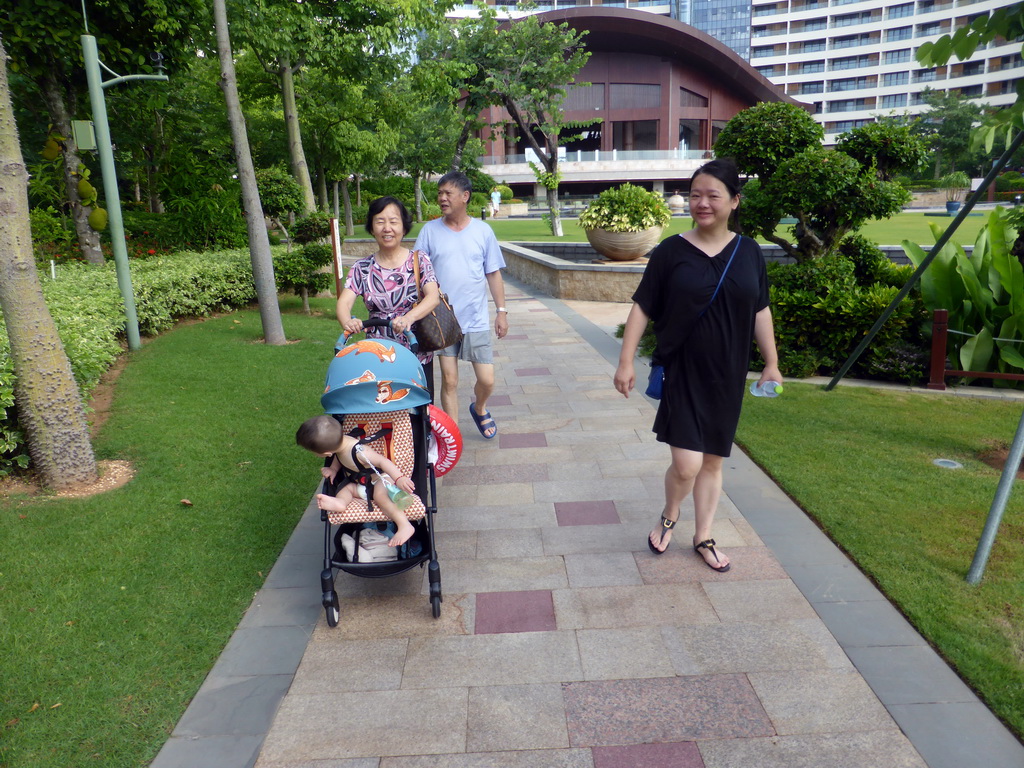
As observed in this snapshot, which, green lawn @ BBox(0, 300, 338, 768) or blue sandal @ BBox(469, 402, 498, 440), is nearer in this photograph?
green lawn @ BBox(0, 300, 338, 768)

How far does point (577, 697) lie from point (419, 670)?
25.8 inches

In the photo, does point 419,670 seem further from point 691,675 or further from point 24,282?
point 24,282

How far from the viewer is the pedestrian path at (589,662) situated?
2693mm

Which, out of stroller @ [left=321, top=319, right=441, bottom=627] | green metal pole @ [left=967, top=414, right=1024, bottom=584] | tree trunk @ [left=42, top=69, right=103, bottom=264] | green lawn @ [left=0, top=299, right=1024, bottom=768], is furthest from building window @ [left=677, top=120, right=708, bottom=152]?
stroller @ [left=321, top=319, right=441, bottom=627]

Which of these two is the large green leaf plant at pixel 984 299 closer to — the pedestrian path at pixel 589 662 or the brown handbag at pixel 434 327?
the pedestrian path at pixel 589 662

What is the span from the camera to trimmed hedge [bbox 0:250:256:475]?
5.14 m

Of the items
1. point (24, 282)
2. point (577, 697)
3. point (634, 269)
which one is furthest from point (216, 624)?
point (634, 269)

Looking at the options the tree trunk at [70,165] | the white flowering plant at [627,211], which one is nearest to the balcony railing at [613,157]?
the white flowering plant at [627,211]

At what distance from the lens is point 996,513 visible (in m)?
3.65

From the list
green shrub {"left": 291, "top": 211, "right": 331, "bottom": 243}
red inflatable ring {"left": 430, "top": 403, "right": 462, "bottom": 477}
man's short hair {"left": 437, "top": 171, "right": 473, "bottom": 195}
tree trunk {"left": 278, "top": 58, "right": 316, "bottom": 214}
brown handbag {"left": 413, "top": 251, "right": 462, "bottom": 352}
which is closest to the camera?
red inflatable ring {"left": 430, "top": 403, "right": 462, "bottom": 477}

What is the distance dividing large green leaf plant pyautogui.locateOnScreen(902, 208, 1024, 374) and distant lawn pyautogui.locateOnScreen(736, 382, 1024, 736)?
2.10ft

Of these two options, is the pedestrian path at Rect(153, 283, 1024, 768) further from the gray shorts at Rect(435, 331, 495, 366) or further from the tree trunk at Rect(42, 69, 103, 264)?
the tree trunk at Rect(42, 69, 103, 264)

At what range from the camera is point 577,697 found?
9.70ft

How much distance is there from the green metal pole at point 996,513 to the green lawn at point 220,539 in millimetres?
93
